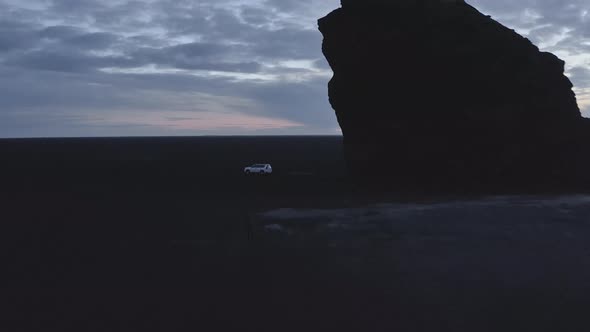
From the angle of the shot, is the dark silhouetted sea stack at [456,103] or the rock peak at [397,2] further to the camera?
the rock peak at [397,2]

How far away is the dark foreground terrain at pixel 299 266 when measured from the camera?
1447 cm

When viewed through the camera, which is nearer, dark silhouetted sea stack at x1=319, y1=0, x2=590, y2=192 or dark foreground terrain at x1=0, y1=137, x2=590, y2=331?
dark foreground terrain at x1=0, y1=137, x2=590, y2=331

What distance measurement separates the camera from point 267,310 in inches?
594

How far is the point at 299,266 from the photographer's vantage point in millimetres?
19531

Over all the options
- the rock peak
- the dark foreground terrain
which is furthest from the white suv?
the dark foreground terrain

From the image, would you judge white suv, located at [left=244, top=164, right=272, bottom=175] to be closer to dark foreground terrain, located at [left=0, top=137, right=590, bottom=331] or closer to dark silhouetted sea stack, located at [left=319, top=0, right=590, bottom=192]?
dark silhouetted sea stack, located at [left=319, top=0, right=590, bottom=192]

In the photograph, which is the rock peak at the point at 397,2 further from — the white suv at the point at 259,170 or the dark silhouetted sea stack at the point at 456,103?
the white suv at the point at 259,170

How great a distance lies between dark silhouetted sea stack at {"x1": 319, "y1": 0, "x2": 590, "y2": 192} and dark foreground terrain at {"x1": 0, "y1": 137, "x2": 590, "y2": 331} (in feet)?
36.0

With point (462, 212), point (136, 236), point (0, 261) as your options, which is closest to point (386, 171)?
point (462, 212)

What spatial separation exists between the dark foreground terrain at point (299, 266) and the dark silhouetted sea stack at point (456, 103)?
11.0 metres

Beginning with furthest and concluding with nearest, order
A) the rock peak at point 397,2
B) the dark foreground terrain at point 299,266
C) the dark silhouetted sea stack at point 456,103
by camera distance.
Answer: the rock peak at point 397,2 → the dark silhouetted sea stack at point 456,103 → the dark foreground terrain at point 299,266

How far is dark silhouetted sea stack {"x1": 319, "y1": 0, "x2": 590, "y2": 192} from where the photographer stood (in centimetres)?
4662

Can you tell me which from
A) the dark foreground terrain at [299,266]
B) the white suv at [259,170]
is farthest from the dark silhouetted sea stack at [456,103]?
the white suv at [259,170]

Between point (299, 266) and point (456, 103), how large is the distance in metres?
32.8
